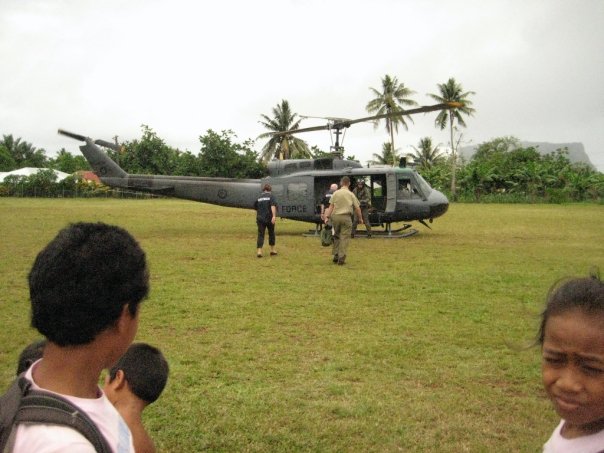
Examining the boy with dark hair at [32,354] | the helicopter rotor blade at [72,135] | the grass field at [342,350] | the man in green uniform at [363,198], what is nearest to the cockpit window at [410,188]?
the man in green uniform at [363,198]

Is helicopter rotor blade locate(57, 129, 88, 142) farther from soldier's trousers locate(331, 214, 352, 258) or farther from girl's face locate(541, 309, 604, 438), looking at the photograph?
girl's face locate(541, 309, 604, 438)

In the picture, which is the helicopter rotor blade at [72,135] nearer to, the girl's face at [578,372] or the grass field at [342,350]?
the grass field at [342,350]

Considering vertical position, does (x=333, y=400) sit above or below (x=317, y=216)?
below

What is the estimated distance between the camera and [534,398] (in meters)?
4.16

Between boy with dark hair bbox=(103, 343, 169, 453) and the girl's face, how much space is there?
4.23ft

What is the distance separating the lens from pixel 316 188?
1550cm

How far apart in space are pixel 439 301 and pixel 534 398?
10.5 feet

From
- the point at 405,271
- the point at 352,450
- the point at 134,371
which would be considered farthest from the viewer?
the point at 405,271

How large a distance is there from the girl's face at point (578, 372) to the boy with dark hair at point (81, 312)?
1.19m

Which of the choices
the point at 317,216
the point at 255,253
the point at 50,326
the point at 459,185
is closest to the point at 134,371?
the point at 50,326

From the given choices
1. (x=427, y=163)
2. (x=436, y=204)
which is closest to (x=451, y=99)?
(x=427, y=163)

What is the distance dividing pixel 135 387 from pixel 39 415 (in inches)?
29.4

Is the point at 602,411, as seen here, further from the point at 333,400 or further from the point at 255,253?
the point at 255,253

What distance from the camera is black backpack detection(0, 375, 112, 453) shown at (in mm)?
1162
